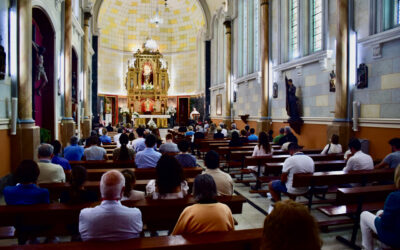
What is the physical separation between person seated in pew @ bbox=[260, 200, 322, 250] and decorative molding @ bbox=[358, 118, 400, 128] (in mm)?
6742

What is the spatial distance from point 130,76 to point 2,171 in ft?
68.6

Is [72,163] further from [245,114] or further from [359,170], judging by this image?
[245,114]

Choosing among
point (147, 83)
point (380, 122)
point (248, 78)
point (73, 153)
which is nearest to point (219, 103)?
point (248, 78)

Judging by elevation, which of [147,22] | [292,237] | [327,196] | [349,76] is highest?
[147,22]

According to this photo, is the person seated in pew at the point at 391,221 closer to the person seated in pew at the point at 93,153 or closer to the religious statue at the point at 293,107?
the person seated in pew at the point at 93,153

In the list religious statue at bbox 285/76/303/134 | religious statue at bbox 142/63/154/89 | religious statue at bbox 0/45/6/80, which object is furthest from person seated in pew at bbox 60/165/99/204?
religious statue at bbox 142/63/154/89

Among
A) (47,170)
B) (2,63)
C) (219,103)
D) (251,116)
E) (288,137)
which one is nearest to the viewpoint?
(47,170)

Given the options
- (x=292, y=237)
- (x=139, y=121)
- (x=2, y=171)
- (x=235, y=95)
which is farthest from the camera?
(x=139, y=121)

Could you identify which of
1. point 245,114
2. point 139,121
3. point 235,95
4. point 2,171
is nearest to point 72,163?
point 2,171

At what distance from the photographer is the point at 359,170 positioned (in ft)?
15.2

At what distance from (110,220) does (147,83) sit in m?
24.9

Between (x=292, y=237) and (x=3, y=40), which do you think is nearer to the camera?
(x=292, y=237)

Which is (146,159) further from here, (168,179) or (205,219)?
(205,219)

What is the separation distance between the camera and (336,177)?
4273 millimetres
